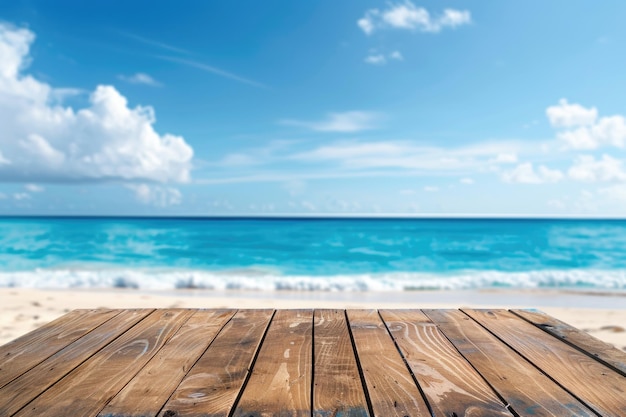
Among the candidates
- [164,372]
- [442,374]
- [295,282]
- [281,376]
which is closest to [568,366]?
[442,374]

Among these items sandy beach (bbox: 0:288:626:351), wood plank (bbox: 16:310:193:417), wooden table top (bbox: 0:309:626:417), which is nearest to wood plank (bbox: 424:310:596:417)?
wooden table top (bbox: 0:309:626:417)

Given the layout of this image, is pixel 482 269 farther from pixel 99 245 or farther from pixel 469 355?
pixel 99 245

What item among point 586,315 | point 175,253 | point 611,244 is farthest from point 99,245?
point 611,244

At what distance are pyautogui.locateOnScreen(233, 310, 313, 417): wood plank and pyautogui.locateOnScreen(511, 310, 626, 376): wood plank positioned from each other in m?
1.05

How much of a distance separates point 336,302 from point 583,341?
6891mm

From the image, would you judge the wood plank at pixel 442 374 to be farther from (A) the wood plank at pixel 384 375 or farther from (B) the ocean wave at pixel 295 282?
(B) the ocean wave at pixel 295 282

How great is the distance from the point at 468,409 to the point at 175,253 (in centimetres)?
2059

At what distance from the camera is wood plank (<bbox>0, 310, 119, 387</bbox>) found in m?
1.48

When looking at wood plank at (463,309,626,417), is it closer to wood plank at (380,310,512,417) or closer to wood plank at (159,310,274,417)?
wood plank at (380,310,512,417)

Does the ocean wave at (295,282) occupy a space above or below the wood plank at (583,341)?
below

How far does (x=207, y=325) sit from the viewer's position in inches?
79.6

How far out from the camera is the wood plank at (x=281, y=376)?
1.15 metres

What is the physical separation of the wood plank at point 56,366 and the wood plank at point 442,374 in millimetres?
1138

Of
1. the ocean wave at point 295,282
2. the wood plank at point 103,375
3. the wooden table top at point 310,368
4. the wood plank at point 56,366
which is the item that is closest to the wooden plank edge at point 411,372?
the wooden table top at point 310,368
